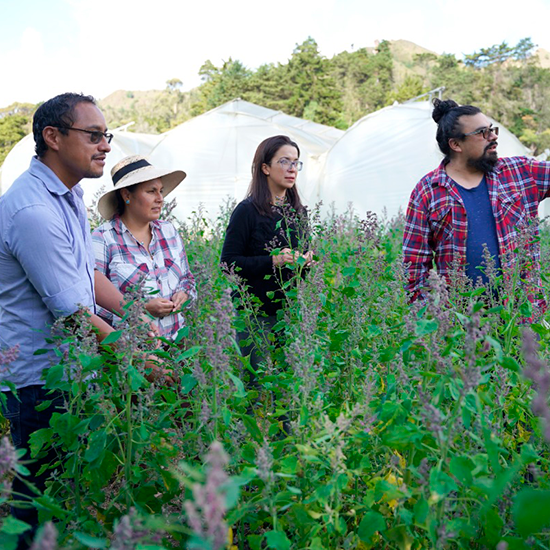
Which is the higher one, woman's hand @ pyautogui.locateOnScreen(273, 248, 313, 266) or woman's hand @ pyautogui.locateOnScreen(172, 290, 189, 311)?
woman's hand @ pyautogui.locateOnScreen(273, 248, 313, 266)

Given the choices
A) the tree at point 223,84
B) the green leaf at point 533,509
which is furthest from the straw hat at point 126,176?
the tree at point 223,84

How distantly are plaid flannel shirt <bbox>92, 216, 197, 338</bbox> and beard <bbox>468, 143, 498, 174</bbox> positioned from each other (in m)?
1.66

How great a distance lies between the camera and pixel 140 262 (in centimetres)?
293

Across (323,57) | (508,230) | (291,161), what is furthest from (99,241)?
(323,57)

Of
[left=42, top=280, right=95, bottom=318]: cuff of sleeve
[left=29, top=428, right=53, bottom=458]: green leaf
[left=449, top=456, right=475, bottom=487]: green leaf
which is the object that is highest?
[left=42, top=280, right=95, bottom=318]: cuff of sleeve

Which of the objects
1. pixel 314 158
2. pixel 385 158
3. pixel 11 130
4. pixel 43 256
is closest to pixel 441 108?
pixel 43 256

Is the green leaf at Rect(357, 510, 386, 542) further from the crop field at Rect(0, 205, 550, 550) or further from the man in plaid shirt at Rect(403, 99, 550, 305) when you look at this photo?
the man in plaid shirt at Rect(403, 99, 550, 305)

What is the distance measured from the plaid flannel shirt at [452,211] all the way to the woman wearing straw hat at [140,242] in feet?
3.99

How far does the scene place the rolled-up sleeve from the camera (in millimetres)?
1968

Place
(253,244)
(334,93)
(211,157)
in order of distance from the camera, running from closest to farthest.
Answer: (253,244) < (211,157) < (334,93)

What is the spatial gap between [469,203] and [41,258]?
2171mm

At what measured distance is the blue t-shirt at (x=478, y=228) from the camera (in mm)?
3076

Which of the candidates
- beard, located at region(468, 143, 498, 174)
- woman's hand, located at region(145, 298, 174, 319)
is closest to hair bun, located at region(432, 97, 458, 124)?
beard, located at region(468, 143, 498, 174)

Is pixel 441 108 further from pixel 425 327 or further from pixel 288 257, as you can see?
pixel 425 327
